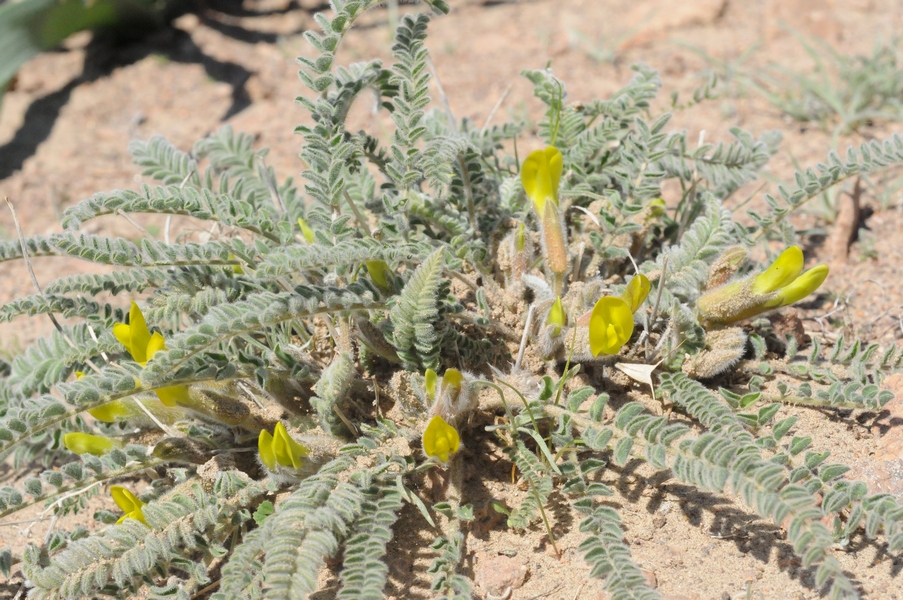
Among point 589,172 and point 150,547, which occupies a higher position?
point 589,172

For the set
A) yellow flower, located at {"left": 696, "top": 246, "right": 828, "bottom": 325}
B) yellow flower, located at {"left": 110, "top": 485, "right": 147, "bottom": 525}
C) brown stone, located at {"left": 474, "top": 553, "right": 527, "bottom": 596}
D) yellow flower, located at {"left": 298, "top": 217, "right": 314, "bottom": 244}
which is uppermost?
yellow flower, located at {"left": 298, "top": 217, "right": 314, "bottom": 244}

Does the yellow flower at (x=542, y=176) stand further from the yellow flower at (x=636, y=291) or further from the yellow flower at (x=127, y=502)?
the yellow flower at (x=127, y=502)

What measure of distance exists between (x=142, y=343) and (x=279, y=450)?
48cm

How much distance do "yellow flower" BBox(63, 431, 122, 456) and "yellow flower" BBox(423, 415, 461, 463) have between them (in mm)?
928

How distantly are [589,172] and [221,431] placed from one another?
1.34 m

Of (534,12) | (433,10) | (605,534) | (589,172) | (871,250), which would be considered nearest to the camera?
(605,534)

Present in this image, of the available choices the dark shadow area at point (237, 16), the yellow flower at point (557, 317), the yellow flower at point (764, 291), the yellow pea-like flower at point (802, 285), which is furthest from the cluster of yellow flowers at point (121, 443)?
the dark shadow area at point (237, 16)

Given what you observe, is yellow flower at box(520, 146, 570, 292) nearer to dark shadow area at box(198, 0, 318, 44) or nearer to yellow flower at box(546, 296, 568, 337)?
yellow flower at box(546, 296, 568, 337)

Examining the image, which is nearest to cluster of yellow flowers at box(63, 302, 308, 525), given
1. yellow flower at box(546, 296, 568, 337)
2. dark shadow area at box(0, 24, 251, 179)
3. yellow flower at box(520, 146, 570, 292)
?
yellow flower at box(546, 296, 568, 337)

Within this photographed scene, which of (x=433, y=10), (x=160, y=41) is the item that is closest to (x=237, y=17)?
(x=160, y=41)

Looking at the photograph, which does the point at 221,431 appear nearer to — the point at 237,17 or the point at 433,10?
the point at 433,10

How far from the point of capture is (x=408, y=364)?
83.5 inches

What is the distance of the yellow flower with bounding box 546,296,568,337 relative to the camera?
2105 mm

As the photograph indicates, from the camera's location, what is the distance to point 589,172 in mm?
2596
